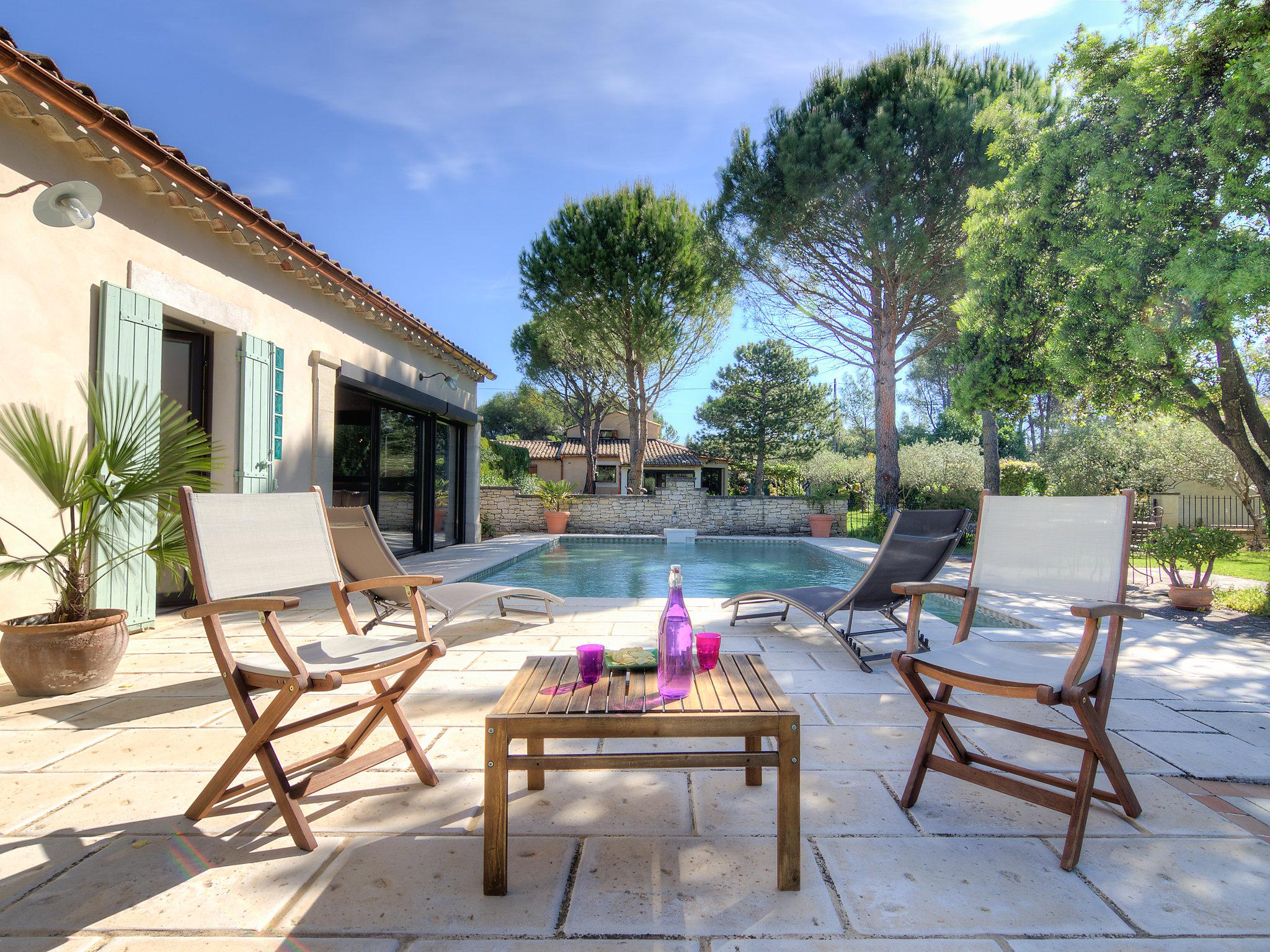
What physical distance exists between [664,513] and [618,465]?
1584cm

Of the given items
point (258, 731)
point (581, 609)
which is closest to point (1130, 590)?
point (581, 609)

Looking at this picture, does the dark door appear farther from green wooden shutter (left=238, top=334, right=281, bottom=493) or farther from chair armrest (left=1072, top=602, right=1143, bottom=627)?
chair armrest (left=1072, top=602, right=1143, bottom=627)

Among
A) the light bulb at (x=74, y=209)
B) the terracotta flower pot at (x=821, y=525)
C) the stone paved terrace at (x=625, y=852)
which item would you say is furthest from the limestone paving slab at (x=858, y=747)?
the terracotta flower pot at (x=821, y=525)

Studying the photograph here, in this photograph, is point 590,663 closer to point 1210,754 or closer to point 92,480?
point 1210,754

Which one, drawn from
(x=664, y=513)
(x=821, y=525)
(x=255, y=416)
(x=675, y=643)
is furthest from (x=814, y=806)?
(x=664, y=513)

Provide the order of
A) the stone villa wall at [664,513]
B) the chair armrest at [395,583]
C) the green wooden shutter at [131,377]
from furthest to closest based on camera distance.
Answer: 1. the stone villa wall at [664,513]
2. the green wooden shutter at [131,377]
3. the chair armrest at [395,583]

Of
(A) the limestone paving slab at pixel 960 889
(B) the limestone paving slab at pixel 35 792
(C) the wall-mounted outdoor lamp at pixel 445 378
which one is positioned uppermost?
(C) the wall-mounted outdoor lamp at pixel 445 378

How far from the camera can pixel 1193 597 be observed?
5.62 m

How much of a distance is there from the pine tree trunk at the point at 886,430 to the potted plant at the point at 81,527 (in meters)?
12.0

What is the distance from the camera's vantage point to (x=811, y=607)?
430 centimetres

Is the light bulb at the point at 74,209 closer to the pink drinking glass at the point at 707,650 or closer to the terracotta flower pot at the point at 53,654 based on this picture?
the terracotta flower pot at the point at 53,654

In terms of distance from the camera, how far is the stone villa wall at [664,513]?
50.4 ft

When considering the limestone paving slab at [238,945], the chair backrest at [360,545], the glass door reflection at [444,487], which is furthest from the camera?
the glass door reflection at [444,487]

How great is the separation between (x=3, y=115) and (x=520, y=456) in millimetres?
20925
